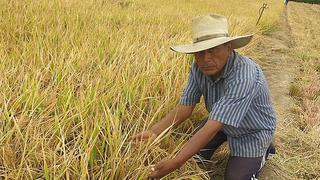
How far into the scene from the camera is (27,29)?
11.6 feet

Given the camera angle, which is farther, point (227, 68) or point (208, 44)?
point (227, 68)

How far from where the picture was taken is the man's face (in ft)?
5.86

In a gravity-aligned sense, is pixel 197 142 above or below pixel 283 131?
above

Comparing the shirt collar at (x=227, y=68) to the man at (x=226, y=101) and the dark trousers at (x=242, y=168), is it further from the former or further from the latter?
the dark trousers at (x=242, y=168)

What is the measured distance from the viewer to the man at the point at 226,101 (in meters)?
1.75

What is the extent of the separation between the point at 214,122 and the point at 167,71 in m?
1.08

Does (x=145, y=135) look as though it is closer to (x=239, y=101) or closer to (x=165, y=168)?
(x=165, y=168)

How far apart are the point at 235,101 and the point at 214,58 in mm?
220

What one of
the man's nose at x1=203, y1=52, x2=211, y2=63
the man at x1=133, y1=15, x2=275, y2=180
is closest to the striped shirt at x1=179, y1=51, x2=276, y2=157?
the man at x1=133, y1=15, x2=275, y2=180

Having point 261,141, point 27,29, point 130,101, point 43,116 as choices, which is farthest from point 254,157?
point 27,29

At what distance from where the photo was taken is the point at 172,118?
6.82ft

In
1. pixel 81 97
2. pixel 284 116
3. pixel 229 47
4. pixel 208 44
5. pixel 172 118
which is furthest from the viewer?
pixel 284 116

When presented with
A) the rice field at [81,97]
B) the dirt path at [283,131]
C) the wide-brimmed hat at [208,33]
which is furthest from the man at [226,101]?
the dirt path at [283,131]

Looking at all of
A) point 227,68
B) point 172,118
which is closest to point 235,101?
point 227,68
